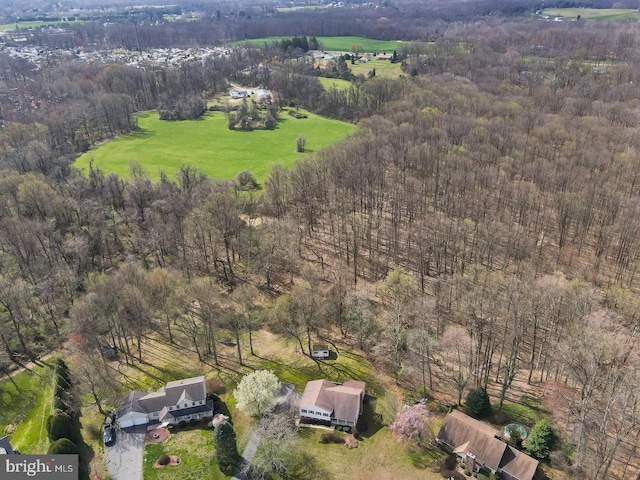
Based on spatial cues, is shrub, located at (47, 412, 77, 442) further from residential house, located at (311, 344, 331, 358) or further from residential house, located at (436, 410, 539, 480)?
residential house, located at (436, 410, 539, 480)

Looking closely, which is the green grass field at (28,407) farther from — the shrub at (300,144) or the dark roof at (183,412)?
the shrub at (300,144)

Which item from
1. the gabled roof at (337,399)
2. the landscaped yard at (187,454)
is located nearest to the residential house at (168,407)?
the landscaped yard at (187,454)

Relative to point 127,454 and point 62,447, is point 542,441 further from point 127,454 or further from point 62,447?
point 62,447

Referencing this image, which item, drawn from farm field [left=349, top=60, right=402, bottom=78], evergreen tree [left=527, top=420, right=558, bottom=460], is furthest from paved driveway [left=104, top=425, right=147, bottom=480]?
farm field [left=349, top=60, right=402, bottom=78]

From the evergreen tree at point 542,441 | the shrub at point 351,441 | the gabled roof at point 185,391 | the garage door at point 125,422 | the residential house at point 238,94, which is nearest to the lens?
the evergreen tree at point 542,441

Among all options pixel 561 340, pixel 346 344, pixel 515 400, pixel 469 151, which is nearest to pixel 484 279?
pixel 561 340

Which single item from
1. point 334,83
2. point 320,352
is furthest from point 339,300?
point 334,83

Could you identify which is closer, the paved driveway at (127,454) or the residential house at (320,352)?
the paved driveway at (127,454)
